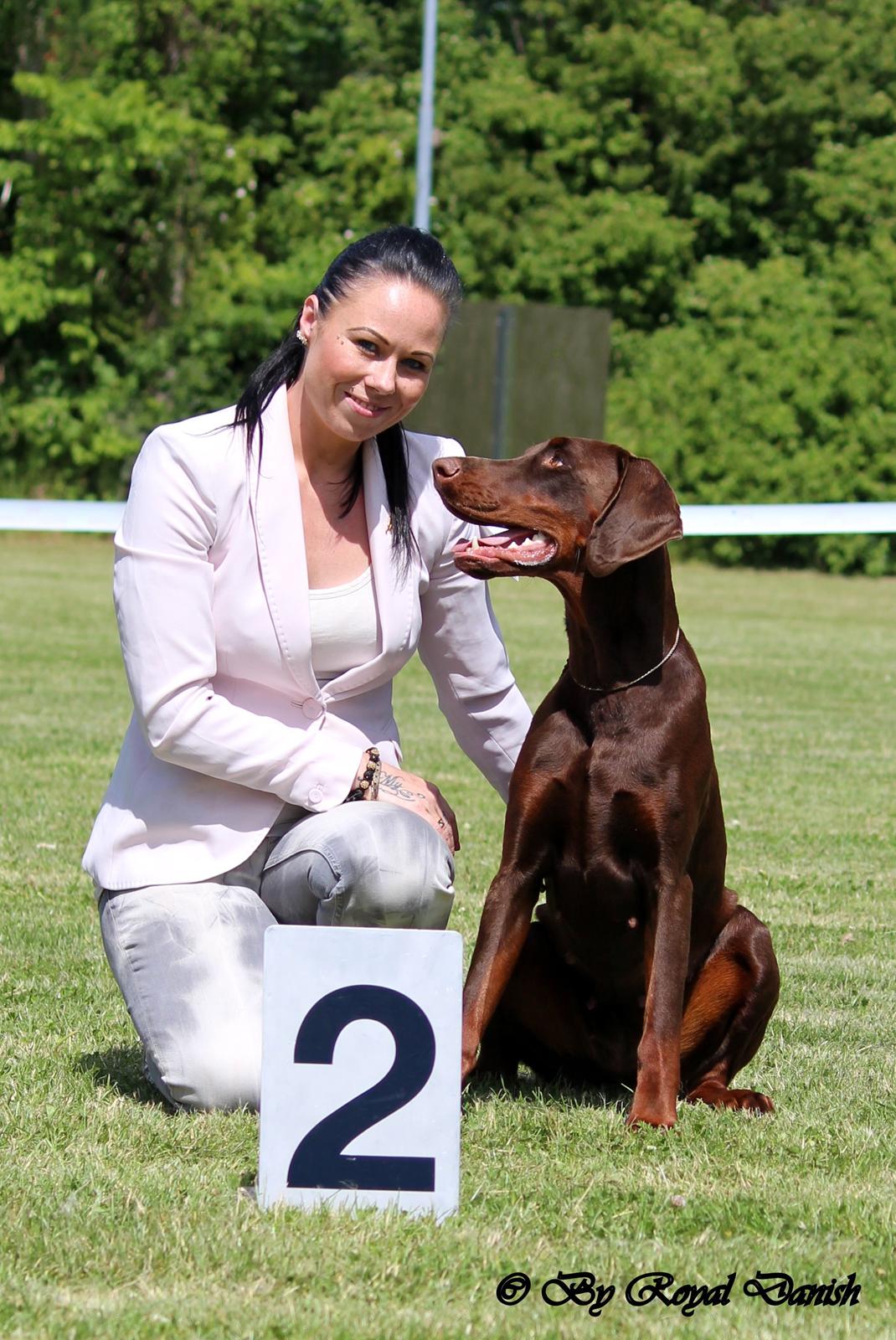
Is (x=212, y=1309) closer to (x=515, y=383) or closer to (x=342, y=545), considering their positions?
(x=342, y=545)

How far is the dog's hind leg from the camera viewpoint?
3.27 metres

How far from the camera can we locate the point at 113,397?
21672 millimetres

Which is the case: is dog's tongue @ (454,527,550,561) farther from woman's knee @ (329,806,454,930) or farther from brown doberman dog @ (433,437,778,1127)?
woman's knee @ (329,806,454,930)

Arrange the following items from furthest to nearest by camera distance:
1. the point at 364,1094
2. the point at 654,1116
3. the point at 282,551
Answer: the point at 282,551 < the point at 654,1116 < the point at 364,1094

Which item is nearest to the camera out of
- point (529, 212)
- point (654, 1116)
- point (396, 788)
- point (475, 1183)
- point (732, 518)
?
point (475, 1183)

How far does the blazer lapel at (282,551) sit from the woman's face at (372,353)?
0.16 m

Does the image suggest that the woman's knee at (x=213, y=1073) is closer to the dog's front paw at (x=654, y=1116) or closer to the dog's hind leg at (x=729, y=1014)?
the dog's front paw at (x=654, y=1116)

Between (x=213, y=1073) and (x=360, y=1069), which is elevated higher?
(x=360, y=1069)

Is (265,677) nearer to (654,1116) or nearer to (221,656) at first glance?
(221,656)

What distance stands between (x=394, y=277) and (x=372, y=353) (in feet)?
0.49

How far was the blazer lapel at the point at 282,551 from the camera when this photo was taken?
3256mm

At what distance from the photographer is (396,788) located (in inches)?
133

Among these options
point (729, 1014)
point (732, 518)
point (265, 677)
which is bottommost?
point (729, 1014)

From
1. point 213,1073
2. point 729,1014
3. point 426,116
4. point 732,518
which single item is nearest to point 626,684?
point 729,1014
